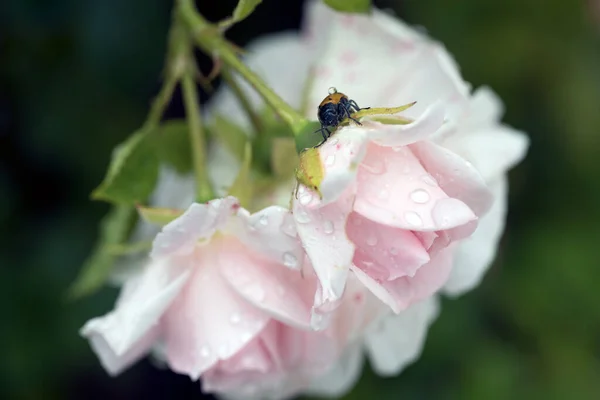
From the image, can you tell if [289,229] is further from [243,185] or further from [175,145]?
[175,145]

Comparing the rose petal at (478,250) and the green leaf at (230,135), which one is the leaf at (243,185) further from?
the rose petal at (478,250)

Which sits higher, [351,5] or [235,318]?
[351,5]

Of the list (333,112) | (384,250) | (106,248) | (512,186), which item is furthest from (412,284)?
(512,186)

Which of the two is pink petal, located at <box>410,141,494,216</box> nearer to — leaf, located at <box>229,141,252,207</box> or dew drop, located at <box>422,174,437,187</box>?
dew drop, located at <box>422,174,437,187</box>

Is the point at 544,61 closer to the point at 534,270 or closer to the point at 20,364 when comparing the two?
the point at 534,270

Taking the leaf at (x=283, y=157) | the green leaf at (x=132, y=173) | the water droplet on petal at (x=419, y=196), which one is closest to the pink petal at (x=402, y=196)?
the water droplet on petal at (x=419, y=196)

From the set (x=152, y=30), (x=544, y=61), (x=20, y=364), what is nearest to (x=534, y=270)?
(x=544, y=61)
